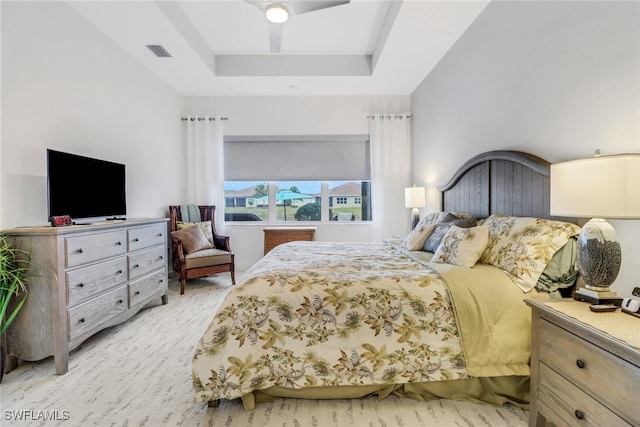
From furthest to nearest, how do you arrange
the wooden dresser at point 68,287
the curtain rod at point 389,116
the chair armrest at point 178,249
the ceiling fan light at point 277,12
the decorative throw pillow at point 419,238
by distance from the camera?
the curtain rod at point 389,116 < the chair armrest at point 178,249 < the decorative throw pillow at point 419,238 < the ceiling fan light at point 277,12 < the wooden dresser at point 68,287

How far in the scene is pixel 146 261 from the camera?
2.96 metres

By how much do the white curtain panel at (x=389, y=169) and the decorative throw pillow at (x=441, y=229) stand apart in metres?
1.95

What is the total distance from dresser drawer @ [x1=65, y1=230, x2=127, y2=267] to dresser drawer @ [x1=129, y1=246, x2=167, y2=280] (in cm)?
18

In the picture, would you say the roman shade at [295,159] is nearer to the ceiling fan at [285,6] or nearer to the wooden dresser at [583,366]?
the ceiling fan at [285,6]

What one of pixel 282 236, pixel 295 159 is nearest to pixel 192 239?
pixel 282 236

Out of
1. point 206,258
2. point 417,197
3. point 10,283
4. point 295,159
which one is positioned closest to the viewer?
point 10,283

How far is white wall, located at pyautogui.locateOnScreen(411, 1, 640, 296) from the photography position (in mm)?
1513

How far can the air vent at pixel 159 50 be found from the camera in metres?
3.27

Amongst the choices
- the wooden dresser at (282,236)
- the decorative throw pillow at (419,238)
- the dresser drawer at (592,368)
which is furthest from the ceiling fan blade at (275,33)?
the dresser drawer at (592,368)

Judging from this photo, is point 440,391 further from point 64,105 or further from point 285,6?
point 64,105

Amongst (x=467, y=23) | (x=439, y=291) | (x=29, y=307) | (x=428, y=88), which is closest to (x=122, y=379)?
(x=29, y=307)

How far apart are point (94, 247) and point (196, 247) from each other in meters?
1.67

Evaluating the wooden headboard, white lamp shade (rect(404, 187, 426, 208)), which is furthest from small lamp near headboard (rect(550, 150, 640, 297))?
white lamp shade (rect(404, 187, 426, 208))

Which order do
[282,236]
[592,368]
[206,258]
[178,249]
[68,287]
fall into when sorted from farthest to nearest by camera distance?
1. [282,236]
2. [206,258]
3. [178,249]
4. [68,287]
5. [592,368]
